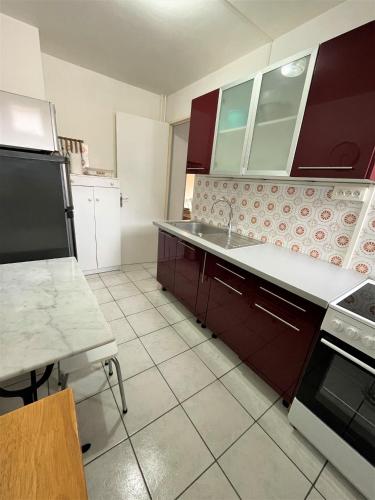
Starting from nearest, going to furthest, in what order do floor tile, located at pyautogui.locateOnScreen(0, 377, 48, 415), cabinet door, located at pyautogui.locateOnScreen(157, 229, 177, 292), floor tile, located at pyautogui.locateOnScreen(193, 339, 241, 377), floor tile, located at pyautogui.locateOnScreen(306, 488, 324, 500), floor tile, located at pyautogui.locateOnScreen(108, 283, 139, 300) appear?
1. floor tile, located at pyautogui.locateOnScreen(306, 488, 324, 500)
2. floor tile, located at pyautogui.locateOnScreen(0, 377, 48, 415)
3. floor tile, located at pyautogui.locateOnScreen(193, 339, 241, 377)
4. cabinet door, located at pyautogui.locateOnScreen(157, 229, 177, 292)
5. floor tile, located at pyautogui.locateOnScreen(108, 283, 139, 300)

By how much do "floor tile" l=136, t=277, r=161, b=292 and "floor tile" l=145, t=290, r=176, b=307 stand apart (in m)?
0.08

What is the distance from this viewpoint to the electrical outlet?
129 centimetres

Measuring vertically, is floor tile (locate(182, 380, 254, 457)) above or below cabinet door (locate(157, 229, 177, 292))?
below

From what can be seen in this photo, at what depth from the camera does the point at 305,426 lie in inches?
44.8

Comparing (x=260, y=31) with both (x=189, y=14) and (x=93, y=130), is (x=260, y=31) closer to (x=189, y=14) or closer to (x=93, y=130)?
(x=189, y=14)

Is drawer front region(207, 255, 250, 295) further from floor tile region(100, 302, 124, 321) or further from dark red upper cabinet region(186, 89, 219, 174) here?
floor tile region(100, 302, 124, 321)

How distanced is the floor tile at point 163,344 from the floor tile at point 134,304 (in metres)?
0.39

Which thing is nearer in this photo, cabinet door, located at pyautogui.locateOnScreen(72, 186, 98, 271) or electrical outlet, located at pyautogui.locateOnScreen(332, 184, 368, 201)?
electrical outlet, located at pyautogui.locateOnScreen(332, 184, 368, 201)

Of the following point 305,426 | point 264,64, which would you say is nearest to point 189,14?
point 264,64

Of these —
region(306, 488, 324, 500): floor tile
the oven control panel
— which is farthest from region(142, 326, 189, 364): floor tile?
the oven control panel

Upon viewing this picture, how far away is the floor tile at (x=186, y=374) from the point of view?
56.4 inches

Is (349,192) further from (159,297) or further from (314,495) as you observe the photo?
(159,297)

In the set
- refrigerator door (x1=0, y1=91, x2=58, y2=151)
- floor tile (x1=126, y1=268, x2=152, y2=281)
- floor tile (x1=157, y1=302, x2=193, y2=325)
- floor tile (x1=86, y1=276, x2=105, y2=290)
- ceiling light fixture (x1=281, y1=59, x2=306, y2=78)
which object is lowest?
floor tile (x1=86, y1=276, x2=105, y2=290)

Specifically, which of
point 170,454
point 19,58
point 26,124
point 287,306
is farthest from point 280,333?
point 19,58
